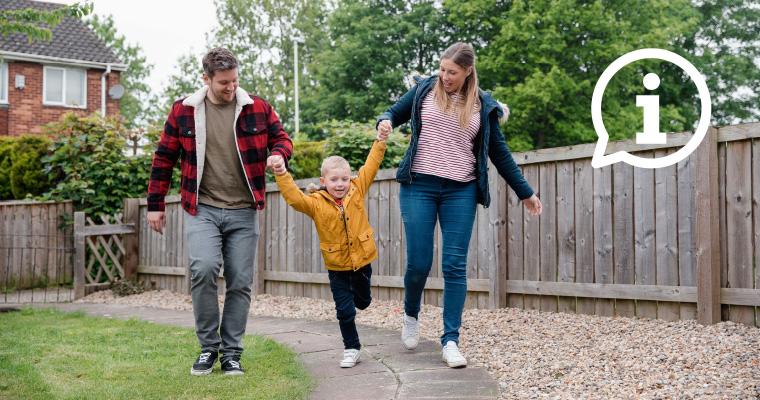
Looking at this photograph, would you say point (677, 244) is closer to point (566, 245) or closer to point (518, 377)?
point (566, 245)

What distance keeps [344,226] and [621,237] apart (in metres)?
2.49

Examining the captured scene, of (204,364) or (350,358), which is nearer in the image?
(204,364)

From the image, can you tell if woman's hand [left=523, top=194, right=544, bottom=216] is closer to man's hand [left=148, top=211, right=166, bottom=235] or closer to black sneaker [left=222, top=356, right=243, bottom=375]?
black sneaker [left=222, top=356, right=243, bottom=375]

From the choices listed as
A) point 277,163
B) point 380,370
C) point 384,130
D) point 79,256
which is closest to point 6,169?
point 79,256

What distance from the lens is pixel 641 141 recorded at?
5.53m

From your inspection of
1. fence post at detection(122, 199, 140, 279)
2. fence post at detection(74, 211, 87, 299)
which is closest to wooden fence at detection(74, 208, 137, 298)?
fence post at detection(122, 199, 140, 279)

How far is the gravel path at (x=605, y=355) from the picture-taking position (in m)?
3.60

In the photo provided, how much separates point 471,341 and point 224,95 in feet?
7.36

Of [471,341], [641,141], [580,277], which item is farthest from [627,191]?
[471,341]

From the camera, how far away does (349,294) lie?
4.27 metres

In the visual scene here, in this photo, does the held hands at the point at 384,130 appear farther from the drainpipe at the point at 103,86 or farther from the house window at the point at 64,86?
the drainpipe at the point at 103,86

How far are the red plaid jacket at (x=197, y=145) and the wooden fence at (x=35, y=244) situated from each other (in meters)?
8.37

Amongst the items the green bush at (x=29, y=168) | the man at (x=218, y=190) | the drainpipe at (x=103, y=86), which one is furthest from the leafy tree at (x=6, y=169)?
the man at (x=218, y=190)

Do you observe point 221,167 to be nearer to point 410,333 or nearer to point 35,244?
point 410,333
